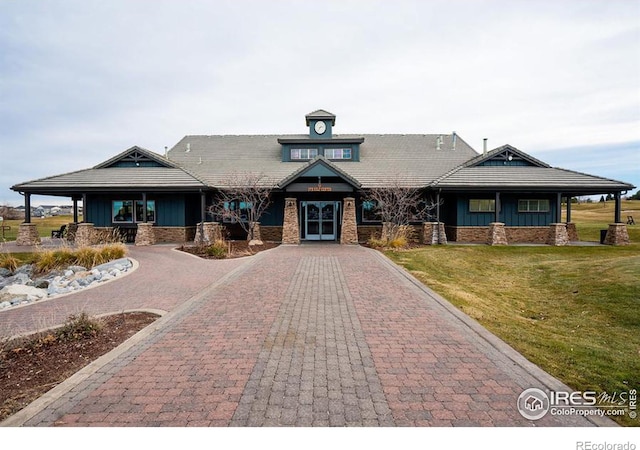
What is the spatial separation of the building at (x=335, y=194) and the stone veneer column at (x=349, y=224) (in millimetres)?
61

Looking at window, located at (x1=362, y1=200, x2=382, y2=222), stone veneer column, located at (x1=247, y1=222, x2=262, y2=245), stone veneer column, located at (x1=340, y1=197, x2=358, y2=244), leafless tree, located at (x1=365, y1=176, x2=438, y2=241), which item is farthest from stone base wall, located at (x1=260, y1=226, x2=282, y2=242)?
leafless tree, located at (x1=365, y1=176, x2=438, y2=241)

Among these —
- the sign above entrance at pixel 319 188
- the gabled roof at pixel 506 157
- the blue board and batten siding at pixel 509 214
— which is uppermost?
the gabled roof at pixel 506 157

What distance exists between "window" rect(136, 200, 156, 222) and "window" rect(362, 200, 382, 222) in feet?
45.1

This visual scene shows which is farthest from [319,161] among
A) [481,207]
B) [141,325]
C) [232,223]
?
[141,325]

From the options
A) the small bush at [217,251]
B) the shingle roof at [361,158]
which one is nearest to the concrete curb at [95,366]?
the small bush at [217,251]

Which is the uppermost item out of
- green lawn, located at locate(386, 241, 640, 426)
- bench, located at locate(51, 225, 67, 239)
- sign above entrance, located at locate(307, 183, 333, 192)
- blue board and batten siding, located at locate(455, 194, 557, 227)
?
sign above entrance, located at locate(307, 183, 333, 192)

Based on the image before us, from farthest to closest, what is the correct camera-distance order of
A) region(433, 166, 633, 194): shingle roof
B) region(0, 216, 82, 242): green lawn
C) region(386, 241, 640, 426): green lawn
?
region(0, 216, 82, 242): green lawn, region(433, 166, 633, 194): shingle roof, region(386, 241, 640, 426): green lawn

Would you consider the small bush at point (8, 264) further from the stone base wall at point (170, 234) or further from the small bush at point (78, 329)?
the small bush at point (78, 329)

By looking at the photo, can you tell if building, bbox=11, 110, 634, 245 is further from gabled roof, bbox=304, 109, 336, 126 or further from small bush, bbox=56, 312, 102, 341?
small bush, bbox=56, 312, 102, 341

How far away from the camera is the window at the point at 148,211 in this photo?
22469 mm

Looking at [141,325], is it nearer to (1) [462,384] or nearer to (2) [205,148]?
(1) [462,384]

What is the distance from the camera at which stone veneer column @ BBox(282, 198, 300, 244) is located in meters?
20.7

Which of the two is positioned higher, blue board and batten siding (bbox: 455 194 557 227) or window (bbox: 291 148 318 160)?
window (bbox: 291 148 318 160)
